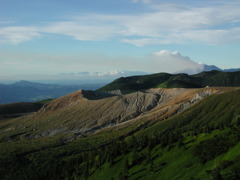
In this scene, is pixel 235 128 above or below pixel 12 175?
above

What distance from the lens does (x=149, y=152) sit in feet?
296

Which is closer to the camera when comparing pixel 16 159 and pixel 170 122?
pixel 16 159

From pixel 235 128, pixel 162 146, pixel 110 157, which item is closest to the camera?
pixel 235 128

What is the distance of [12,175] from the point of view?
115625mm

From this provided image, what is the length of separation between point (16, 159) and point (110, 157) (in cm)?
5385

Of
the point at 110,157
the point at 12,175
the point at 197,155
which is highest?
the point at 197,155

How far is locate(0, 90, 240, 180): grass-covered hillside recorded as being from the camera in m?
67.2

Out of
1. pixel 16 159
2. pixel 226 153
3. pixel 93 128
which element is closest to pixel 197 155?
pixel 226 153

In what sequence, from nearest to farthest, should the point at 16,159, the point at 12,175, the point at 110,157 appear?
the point at 110,157
the point at 12,175
the point at 16,159

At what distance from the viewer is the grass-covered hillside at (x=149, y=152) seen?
67.2 m

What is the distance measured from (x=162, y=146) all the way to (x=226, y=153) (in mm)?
26487

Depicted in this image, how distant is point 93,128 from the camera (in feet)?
605

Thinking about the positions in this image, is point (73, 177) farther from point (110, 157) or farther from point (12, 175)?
point (12, 175)

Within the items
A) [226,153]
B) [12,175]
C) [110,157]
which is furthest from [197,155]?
[12,175]
